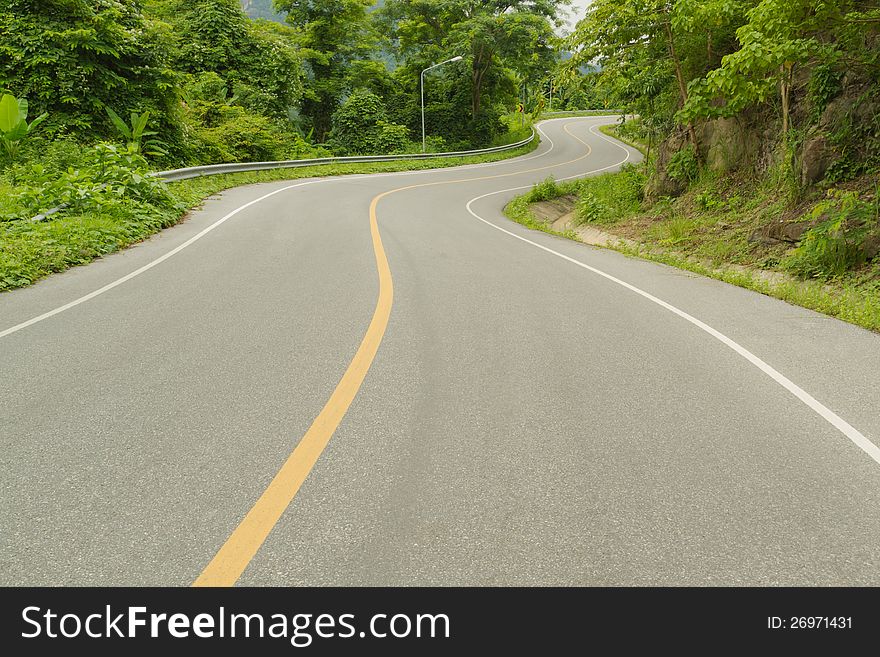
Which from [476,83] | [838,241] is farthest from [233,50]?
[838,241]

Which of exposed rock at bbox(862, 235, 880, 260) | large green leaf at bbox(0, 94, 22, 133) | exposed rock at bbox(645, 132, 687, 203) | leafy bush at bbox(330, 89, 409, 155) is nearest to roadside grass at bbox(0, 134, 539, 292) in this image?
large green leaf at bbox(0, 94, 22, 133)

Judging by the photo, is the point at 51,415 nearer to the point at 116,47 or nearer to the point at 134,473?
the point at 134,473

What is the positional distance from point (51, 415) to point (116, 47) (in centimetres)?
1981

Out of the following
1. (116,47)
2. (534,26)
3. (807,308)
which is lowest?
(807,308)

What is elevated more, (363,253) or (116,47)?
(116,47)

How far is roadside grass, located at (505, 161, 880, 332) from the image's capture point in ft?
27.6

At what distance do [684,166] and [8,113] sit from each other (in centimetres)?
1786

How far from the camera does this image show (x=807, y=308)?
7934 millimetres

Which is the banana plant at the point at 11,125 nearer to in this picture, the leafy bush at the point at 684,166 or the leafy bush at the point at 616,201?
the leafy bush at the point at 616,201

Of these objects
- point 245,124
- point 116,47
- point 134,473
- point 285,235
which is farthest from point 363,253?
point 245,124

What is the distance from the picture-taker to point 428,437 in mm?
3848

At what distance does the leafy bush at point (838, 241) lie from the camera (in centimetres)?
927

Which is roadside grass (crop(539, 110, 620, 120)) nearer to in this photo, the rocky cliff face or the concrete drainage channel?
the concrete drainage channel

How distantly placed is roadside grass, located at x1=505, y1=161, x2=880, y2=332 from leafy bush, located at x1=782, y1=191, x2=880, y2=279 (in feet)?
0.54
